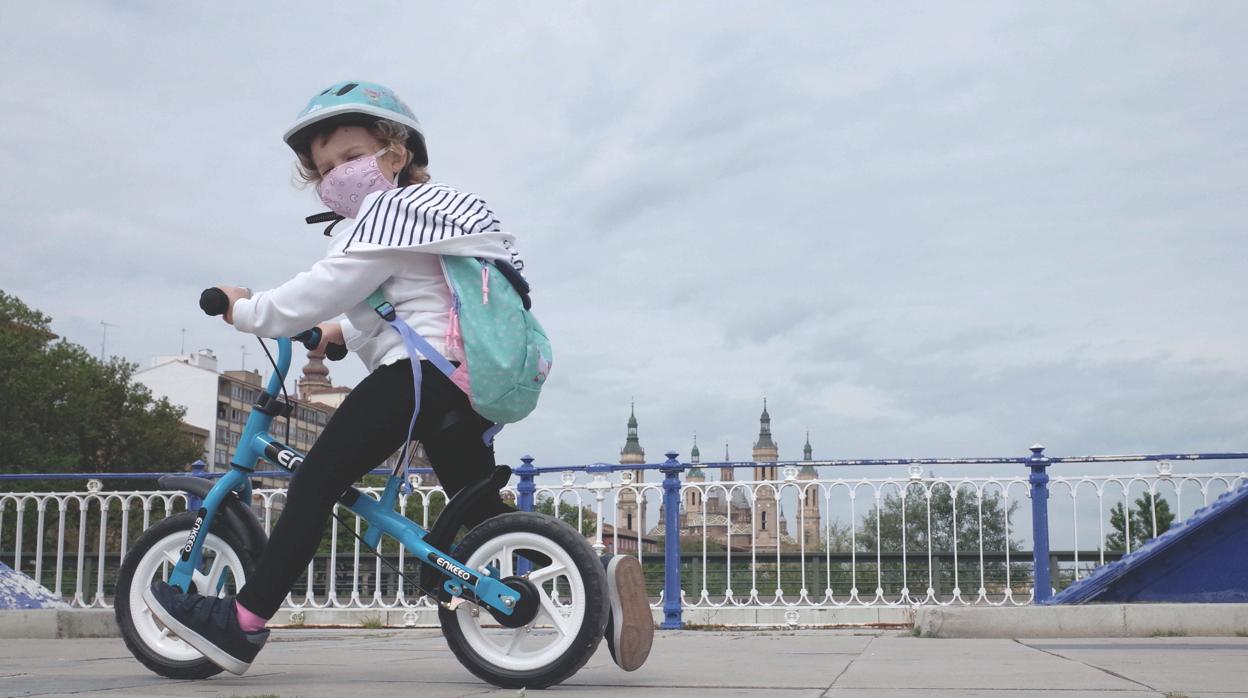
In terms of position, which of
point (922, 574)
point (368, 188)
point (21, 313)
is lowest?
point (922, 574)

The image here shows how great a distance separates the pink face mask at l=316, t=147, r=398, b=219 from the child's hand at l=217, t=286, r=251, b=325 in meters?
0.37

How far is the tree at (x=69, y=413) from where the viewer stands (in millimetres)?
44719

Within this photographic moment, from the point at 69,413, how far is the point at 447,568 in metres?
47.3

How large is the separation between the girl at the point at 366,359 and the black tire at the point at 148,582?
0.75 ft

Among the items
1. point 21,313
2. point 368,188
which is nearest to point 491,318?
point 368,188

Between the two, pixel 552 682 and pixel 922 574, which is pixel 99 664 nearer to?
pixel 552 682

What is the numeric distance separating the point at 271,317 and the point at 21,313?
162ft

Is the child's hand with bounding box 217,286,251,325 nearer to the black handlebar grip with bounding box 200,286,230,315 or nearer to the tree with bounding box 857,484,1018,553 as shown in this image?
the black handlebar grip with bounding box 200,286,230,315

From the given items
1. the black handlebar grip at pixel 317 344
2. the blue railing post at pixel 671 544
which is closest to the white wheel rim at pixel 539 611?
the black handlebar grip at pixel 317 344

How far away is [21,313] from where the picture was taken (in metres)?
47.4

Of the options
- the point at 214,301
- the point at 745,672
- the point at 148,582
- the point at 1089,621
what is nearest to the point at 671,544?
the point at 1089,621

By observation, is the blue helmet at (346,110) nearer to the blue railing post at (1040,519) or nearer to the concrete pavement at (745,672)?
the concrete pavement at (745,672)

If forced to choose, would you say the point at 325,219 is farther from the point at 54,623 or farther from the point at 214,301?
the point at 54,623

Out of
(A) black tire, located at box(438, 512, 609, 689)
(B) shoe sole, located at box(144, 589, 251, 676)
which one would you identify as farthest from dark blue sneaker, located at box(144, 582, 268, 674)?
(A) black tire, located at box(438, 512, 609, 689)
